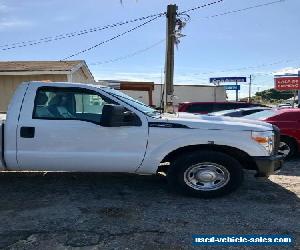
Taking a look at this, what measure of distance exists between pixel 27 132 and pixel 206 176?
2569 mm

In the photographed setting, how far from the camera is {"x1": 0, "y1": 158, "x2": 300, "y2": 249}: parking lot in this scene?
4301 mm

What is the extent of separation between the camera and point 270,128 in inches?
235

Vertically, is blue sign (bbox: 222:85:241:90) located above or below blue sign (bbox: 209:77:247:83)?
below

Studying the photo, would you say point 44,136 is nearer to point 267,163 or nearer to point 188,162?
point 188,162

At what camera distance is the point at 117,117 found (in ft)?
18.1

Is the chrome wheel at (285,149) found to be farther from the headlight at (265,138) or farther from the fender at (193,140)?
the fender at (193,140)

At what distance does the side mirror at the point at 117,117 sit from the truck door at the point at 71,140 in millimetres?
82

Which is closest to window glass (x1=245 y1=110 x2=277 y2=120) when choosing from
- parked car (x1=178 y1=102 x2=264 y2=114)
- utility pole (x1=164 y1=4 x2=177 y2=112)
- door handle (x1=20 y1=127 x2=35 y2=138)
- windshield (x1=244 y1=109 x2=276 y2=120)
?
windshield (x1=244 y1=109 x2=276 y2=120)

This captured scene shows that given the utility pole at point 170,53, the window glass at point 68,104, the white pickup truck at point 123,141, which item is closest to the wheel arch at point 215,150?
the white pickup truck at point 123,141

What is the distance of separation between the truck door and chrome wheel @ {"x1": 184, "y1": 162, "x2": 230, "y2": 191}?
0.76m

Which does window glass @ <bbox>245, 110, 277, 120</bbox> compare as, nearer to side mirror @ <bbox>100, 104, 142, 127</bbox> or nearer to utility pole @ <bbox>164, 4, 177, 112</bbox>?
side mirror @ <bbox>100, 104, 142, 127</bbox>

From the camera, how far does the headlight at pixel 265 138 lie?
577 centimetres

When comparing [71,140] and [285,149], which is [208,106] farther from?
[71,140]

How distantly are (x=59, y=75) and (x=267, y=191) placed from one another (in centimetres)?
1210
